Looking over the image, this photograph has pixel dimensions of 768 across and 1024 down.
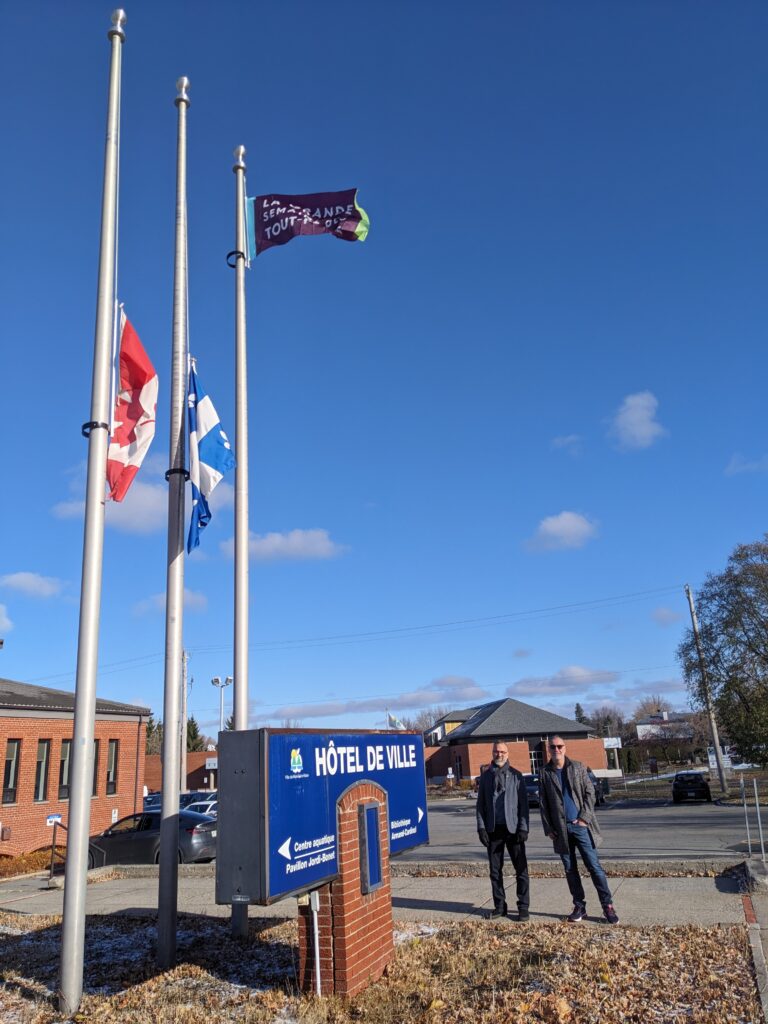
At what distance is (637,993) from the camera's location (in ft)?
19.3

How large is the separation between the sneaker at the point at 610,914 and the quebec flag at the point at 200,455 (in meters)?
5.64

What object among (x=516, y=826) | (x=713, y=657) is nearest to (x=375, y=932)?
(x=516, y=826)

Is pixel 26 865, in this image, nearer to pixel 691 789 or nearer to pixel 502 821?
pixel 502 821

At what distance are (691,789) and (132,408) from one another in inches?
1332

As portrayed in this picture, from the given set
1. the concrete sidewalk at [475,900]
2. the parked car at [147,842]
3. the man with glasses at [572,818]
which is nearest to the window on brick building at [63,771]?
the parked car at [147,842]

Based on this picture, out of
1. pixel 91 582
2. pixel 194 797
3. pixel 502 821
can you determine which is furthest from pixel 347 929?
pixel 194 797

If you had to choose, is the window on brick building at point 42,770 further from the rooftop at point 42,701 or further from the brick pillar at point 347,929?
the brick pillar at point 347,929

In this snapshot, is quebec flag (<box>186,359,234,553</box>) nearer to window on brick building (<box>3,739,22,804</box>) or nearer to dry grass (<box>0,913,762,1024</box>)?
dry grass (<box>0,913,762,1024</box>)

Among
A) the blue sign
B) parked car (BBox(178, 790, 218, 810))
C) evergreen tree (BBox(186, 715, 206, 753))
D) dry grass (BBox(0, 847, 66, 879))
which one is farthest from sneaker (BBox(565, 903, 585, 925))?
evergreen tree (BBox(186, 715, 206, 753))

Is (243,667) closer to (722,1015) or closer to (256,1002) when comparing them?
(256,1002)

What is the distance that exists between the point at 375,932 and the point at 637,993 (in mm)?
2129

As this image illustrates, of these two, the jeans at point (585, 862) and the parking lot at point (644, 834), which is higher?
the jeans at point (585, 862)

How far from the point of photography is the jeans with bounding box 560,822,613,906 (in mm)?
8141

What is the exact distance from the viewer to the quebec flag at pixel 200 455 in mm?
9078
